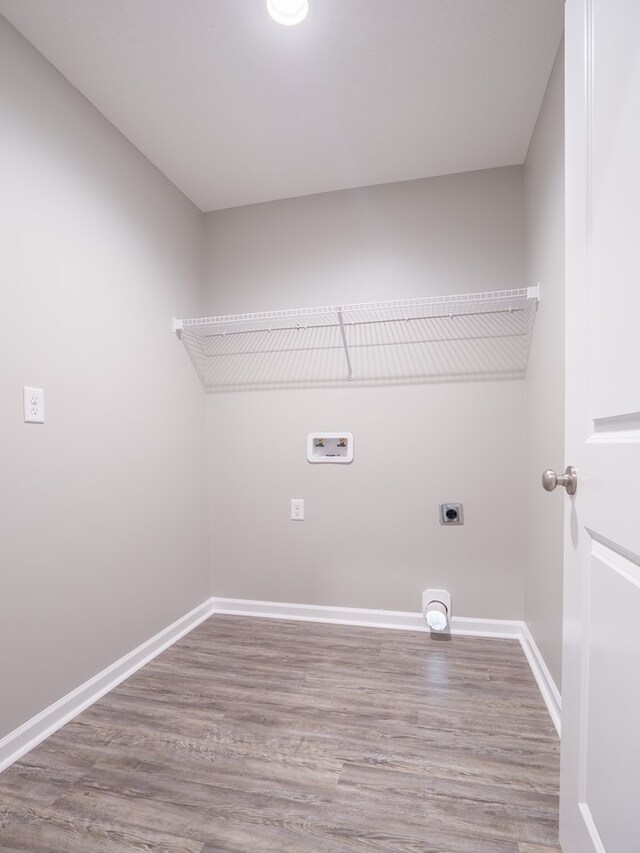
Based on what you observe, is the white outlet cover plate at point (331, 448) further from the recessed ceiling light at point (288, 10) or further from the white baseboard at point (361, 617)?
the recessed ceiling light at point (288, 10)

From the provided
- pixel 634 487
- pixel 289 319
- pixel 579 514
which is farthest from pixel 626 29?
pixel 289 319

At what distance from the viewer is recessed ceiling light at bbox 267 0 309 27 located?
1.28 meters

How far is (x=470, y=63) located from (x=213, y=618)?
8.93ft

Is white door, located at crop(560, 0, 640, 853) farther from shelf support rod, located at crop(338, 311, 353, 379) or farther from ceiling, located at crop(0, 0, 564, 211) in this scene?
shelf support rod, located at crop(338, 311, 353, 379)

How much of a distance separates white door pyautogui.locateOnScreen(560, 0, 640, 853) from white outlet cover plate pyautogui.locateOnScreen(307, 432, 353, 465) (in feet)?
4.59

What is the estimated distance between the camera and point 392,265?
2.26 meters

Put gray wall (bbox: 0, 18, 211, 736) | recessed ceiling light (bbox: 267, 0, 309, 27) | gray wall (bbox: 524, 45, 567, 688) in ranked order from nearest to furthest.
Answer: recessed ceiling light (bbox: 267, 0, 309, 27)
gray wall (bbox: 0, 18, 211, 736)
gray wall (bbox: 524, 45, 567, 688)

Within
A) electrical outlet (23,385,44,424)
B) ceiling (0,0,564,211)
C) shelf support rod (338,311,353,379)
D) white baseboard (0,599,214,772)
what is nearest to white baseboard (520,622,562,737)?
shelf support rod (338,311,353,379)

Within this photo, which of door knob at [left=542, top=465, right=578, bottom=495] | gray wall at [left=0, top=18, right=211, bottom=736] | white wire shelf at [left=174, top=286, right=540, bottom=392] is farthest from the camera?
white wire shelf at [left=174, top=286, right=540, bottom=392]

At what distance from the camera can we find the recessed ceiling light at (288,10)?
1.28 metres

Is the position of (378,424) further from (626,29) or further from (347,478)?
(626,29)

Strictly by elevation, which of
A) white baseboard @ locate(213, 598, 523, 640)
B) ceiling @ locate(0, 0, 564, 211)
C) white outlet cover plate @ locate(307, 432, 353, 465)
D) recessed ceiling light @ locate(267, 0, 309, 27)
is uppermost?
ceiling @ locate(0, 0, 564, 211)

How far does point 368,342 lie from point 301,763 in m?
1.77

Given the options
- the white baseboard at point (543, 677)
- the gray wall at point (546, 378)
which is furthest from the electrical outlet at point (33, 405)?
the white baseboard at point (543, 677)
